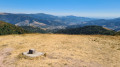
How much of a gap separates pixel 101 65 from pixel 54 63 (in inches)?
222

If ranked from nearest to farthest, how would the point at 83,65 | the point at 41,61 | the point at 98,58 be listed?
the point at 83,65, the point at 41,61, the point at 98,58

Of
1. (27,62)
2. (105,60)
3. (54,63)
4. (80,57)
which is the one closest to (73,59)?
(80,57)

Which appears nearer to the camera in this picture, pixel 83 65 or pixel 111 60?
pixel 83 65

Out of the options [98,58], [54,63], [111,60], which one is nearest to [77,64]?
[54,63]

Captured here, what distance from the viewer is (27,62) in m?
12.6

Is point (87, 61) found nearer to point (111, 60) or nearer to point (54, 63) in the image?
point (111, 60)

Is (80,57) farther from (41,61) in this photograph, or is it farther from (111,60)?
(41,61)

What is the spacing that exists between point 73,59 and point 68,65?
191cm

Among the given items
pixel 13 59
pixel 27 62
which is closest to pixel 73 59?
pixel 27 62

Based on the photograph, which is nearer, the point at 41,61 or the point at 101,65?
the point at 101,65

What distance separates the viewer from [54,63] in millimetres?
12438

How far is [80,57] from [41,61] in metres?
5.47

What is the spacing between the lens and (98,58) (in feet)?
46.2

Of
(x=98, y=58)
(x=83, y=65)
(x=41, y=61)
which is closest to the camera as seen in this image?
(x=83, y=65)
